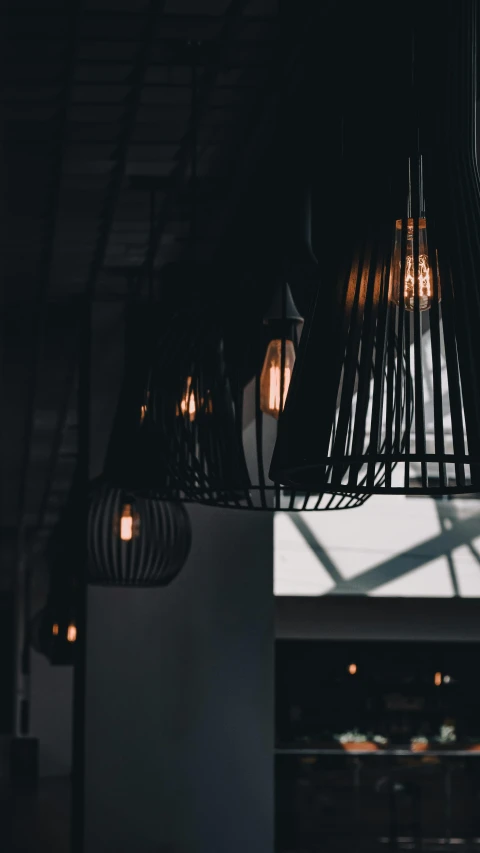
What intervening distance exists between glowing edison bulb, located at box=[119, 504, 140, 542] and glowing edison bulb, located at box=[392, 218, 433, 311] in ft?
10.4

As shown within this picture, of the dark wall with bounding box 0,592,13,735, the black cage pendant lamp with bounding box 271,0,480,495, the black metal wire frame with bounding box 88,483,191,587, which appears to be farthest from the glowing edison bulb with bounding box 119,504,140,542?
the dark wall with bounding box 0,592,13,735

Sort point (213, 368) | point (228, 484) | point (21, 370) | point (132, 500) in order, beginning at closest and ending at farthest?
point (228, 484) < point (213, 368) < point (132, 500) < point (21, 370)

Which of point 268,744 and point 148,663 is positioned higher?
point 148,663

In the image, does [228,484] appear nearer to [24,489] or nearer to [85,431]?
[85,431]

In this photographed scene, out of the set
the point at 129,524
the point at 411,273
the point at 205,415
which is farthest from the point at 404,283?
the point at 129,524

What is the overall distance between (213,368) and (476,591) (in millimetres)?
8793

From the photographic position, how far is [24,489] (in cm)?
1006

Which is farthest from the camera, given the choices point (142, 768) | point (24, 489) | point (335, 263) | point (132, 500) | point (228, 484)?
point (24, 489)

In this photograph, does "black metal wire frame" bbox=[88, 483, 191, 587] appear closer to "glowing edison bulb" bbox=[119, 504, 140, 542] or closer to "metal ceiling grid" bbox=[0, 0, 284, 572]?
"glowing edison bulb" bbox=[119, 504, 140, 542]

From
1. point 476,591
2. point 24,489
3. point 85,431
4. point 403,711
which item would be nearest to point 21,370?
point 85,431

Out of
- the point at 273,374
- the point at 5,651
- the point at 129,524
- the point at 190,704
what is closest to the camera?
the point at 273,374

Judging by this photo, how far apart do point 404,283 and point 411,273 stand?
1.0 inches

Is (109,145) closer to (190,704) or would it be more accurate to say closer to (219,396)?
(219,396)

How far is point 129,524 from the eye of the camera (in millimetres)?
4434
